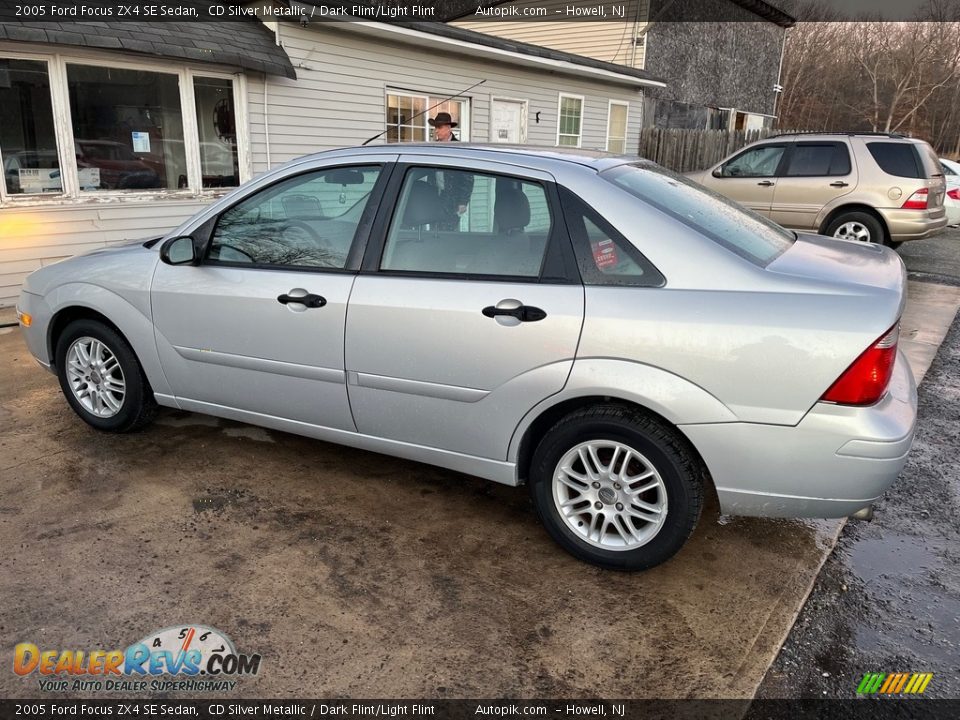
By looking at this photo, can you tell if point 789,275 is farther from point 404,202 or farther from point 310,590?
point 310,590

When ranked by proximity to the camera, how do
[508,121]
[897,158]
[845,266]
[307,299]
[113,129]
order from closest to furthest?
1. [845,266]
2. [307,299]
3. [113,129]
4. [897,158]
5. [508,121]

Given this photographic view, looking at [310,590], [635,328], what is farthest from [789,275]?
[310,590]

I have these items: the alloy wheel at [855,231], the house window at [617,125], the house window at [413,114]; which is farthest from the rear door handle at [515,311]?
the house window at [617,125]

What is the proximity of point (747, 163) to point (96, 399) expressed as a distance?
31.4 ft

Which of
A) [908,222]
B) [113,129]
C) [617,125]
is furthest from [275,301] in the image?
[617,125]

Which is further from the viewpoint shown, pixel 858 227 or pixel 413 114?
pixel 413 114

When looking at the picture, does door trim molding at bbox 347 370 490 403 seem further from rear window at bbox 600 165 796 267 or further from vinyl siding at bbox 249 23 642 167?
vinyl siding at bbox 249 23 642 167

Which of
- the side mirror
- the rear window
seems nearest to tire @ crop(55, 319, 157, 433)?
the side mirror

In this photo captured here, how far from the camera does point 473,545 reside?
124 inches

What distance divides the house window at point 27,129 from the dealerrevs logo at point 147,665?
6.04 metres

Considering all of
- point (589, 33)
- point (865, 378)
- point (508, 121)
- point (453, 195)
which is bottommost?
point (865, 378)

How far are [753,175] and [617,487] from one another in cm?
903

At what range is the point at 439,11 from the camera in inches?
782

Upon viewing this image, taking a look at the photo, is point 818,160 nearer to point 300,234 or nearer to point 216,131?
point 216,131
